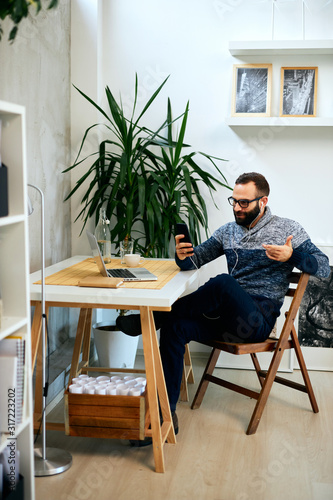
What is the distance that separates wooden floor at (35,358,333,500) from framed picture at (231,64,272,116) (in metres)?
1.89

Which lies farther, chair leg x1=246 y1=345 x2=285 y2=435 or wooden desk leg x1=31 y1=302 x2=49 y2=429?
chair leg x1=246 y1=345 x2=285 y2=435

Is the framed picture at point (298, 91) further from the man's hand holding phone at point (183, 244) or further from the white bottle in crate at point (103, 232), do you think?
the white bottle in crate at point (103, 232)

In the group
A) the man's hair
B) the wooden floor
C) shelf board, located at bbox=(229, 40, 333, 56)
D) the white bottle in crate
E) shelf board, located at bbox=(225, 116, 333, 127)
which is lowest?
the wooden floor

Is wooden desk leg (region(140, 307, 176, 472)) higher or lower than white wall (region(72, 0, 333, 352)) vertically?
lower

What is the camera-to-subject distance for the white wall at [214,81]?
383cm

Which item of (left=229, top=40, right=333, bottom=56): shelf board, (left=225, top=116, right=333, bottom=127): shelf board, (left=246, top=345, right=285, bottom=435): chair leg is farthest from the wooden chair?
(left=229, top=40, right=333, bottom=56): shelf board

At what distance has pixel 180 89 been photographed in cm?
396

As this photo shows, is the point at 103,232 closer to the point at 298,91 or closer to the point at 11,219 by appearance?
the point at 11,219

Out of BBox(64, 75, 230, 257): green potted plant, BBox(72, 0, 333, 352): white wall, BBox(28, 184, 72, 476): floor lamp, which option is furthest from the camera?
BBox(72, 0, 333, 352): white wall

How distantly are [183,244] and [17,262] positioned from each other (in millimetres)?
1290

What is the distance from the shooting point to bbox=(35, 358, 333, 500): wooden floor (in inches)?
91.0

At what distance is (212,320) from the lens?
297 cm

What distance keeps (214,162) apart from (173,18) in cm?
101

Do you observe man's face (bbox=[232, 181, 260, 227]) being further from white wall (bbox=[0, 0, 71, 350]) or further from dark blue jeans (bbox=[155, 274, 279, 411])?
white wall (bbox=[0, 0, 71, 350])
